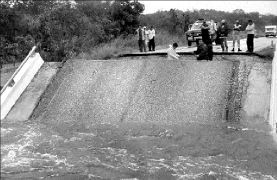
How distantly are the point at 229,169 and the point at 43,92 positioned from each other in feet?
21.2

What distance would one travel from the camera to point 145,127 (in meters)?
10.3

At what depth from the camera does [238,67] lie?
40.5 ft

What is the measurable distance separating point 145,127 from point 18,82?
13.8 feet

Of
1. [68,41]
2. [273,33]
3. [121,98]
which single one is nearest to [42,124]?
[121,98]

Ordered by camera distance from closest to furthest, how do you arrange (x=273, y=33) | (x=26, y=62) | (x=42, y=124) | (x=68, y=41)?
(x=42, y=124)
(x=26, y=62)
(x=68, y=41)
(x=273, y=33)

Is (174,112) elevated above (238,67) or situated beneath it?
situated beneath

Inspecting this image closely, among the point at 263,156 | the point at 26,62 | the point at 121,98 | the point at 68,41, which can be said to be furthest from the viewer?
the point at 68,41

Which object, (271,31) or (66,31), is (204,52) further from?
(271,31)

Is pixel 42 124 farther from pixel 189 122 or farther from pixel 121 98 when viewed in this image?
pixel 189 122

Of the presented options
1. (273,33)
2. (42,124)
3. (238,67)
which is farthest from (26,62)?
(273,33)

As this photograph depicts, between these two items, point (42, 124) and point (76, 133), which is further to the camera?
point (42, 124)

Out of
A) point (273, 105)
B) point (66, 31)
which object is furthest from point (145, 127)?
point (66, 31)

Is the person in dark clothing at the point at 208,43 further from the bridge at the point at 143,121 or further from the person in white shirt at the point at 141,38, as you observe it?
the person in white shirt at the point at 141,38

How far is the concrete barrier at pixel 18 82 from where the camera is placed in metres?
11.1
